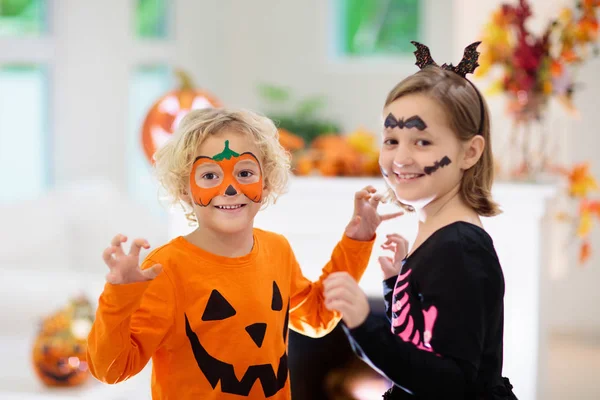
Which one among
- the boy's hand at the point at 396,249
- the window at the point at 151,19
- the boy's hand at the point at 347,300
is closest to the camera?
the boy's hand at the point at 347,300

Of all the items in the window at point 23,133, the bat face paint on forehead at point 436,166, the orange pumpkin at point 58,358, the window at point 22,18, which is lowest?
the orange pumpkin at point 58,358

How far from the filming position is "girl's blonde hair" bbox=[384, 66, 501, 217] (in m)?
1.24

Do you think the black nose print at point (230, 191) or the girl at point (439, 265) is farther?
the black nose print at point (230, 191)

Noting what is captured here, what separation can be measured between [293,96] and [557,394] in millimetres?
3275

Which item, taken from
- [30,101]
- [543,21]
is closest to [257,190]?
[543,21]

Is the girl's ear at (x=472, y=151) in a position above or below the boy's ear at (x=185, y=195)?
above

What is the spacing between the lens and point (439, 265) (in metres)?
1.20

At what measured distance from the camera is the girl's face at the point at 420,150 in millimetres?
1235

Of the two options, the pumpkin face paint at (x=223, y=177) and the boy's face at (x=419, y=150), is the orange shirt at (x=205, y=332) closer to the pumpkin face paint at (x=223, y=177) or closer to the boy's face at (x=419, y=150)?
the pumpkin face paint at (x=223, y=177)

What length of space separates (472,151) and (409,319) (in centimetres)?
27

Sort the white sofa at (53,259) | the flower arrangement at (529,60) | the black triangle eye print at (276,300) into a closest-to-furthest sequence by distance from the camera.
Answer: the black triangle eye print at (276,300) < the flower arrangement at (529,60) < the white sofa at (53,259)

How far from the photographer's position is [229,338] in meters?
1.29

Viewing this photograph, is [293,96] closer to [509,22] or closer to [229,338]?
[509,22]

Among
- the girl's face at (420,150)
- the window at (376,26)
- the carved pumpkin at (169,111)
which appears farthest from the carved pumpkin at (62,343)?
the window at (376,26)
